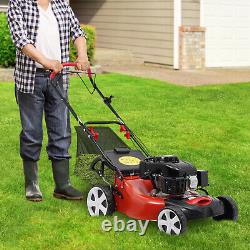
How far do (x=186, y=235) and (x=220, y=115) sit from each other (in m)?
5.54

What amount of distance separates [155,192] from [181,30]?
1169cm

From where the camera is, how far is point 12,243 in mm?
4660

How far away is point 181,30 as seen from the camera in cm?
1617

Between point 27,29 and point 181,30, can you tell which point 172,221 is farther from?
point 181,30

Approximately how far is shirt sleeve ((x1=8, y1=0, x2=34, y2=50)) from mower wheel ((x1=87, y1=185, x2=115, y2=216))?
1.33m

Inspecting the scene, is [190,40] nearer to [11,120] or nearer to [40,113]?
[11,120]

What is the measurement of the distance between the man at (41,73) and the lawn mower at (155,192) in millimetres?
178

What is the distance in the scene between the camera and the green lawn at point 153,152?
4715 millimetres

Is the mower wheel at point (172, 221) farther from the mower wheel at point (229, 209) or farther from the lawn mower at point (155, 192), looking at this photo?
the mower wheel at point (229, 209)

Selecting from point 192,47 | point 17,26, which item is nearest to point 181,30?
point 192,47

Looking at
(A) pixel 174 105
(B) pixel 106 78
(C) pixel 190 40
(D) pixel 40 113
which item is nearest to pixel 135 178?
(D) pixel 40 113

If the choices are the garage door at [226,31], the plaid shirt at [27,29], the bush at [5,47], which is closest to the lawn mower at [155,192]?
the plaid shirt at [27,29]

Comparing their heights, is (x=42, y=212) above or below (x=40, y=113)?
below

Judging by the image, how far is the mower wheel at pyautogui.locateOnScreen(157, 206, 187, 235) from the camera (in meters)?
4.57
